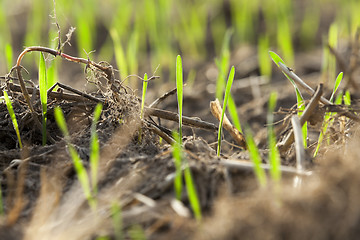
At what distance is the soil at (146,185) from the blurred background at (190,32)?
1.29 meters

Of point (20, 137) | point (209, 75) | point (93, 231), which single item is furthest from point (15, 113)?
point (209, 75)

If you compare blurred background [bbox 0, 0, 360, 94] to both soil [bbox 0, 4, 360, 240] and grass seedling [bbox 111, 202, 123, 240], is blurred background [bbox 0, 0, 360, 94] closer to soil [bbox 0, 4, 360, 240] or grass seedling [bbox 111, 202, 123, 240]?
soil [bbox 0, 4, 360, 240]

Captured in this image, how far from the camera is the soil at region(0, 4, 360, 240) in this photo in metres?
0.80

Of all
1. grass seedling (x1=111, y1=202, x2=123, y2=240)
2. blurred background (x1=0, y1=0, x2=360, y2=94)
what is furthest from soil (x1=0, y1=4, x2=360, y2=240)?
blurred background (x1=0, y1=0, x2=360, y2=94)

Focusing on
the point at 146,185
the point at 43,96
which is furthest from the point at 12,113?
the point at 146,185

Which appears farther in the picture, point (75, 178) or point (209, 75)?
point (209, 75)

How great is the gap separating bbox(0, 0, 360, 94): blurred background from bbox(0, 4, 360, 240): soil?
129cm

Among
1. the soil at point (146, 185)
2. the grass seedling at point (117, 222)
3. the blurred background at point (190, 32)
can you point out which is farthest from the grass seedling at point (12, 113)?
the blurred background at point (190, 32)

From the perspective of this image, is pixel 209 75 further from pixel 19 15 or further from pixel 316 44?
pixel 19 15

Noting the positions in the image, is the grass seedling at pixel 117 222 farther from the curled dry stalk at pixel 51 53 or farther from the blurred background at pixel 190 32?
the blurred background at pixel 190 32

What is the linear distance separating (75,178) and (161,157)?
0.63 feet

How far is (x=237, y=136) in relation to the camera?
1315mm

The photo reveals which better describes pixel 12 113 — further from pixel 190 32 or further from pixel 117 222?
pixel 190 32

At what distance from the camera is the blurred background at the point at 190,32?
2791mm
